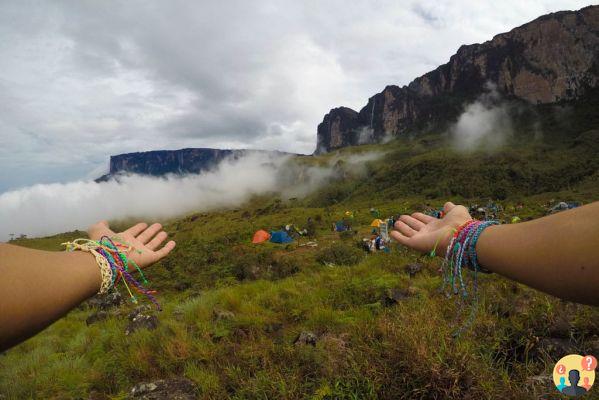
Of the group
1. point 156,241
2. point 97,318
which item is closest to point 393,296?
point 156,241

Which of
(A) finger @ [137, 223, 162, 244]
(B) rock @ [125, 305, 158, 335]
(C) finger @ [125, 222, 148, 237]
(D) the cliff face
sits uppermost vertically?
(D) the cliff face

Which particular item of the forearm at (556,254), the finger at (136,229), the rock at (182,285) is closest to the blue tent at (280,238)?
the rock at (182,285)

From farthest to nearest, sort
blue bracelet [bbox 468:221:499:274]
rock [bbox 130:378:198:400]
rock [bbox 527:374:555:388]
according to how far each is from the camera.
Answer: rock [bbox 130:378:198:400]
rock [bbox 527:374:555:388]
blue bracelet [bbox 468:221:499:274]

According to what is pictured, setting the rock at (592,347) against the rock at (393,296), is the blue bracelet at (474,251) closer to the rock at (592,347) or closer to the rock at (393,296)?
the rock at (592,347)

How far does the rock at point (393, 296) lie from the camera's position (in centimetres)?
521

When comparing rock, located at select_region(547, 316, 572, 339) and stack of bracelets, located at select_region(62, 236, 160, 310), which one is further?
rock, located at select_region(547, 316, 572, 339)

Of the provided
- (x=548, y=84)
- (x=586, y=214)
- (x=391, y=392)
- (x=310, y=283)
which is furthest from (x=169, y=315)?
(x=548, y=84)

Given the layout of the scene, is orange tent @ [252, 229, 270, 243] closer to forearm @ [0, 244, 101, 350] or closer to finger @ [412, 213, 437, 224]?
finger @ [412, 213, 437, 224]

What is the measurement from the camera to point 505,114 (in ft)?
405

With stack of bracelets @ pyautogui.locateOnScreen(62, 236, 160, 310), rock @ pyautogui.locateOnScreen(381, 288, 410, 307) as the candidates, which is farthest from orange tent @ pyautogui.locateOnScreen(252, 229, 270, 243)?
stack of bracelets @ pyautogui.locateOnScreen(62, 236, 160, 310)

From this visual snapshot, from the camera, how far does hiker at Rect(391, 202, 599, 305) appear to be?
1.50 metres

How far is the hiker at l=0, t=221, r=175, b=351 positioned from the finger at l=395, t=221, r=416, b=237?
7.90 feet

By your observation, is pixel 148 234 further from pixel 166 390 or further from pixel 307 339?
pixel 307 339

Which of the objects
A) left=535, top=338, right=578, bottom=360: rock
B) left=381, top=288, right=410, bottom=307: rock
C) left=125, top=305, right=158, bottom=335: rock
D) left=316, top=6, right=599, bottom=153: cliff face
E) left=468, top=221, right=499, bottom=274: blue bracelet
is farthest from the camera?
left=316, top=6, right=599, bottom=153: cliff face
